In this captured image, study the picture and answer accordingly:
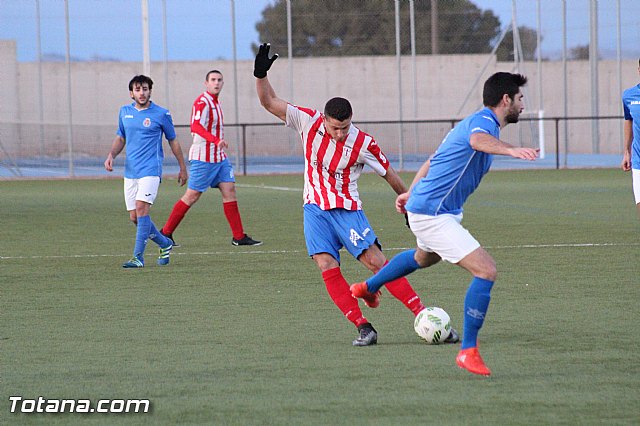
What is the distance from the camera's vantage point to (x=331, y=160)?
711cm

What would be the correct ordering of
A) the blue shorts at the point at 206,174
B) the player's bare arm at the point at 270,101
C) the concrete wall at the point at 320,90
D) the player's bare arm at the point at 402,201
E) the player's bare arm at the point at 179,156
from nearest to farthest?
the player's bare arm at the point at 402,201
the player's bare arm at the point at 270,101
the player's bare arm at the point at 179,156
the blue shorts at the point at 206,174
the concrete wall at the point at 320,90

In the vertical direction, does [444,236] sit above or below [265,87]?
below

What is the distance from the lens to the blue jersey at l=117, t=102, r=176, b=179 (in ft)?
36.9

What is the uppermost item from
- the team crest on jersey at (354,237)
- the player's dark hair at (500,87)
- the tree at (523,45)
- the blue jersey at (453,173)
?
the tree at (523,45)

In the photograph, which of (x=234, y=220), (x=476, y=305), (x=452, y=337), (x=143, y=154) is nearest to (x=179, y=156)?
(x=143, y=154)

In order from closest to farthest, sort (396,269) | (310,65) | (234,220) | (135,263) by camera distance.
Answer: (396,269), (135,263), (234,220), (310,65)

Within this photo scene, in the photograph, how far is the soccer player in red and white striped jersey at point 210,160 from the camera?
12961 mm

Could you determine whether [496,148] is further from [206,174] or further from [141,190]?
[206,174]

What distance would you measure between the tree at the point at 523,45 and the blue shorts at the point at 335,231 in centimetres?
3170

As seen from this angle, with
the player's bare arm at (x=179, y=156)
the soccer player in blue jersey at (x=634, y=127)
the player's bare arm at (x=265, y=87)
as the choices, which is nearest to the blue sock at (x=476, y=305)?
the player's bare arm at (x=265, y=87)

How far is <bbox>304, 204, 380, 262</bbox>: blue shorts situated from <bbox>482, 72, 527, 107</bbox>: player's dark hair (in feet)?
4.24

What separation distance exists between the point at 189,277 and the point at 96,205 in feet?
33.1

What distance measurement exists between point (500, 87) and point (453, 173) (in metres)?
0.53

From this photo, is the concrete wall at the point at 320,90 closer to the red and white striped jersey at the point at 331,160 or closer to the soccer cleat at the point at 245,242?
the soccer cleat at the point at 245,242
